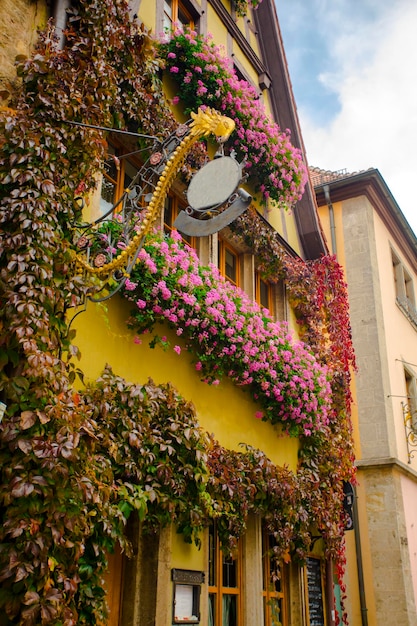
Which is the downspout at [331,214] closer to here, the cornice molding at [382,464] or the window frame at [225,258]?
the cornice molding at [382,464]

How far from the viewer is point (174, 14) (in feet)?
25.0

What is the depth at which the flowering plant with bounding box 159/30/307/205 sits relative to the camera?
707cm

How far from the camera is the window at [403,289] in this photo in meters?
13.8

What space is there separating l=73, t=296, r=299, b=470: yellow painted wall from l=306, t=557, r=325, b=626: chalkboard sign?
1246 mm

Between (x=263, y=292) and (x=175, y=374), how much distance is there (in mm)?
3102

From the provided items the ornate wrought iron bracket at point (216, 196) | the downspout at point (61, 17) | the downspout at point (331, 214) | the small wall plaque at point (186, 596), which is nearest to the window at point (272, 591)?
the small wall plaque at point (186, 596)

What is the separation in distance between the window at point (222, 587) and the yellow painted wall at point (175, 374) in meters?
1.01

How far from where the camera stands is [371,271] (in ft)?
40.1

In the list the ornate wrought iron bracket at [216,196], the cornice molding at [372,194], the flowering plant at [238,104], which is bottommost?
the ornate wrought iron bracket at [216,196]

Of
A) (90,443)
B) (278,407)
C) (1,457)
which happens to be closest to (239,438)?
(278,407)

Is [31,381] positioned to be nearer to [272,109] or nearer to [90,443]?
[90,443]

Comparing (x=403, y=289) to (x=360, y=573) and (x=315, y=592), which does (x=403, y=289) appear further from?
(x=315, y=592)

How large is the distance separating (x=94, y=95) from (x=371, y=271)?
8.11m

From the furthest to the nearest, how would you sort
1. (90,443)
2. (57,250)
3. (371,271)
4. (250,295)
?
1. (371,271)
2. (250,295)
3. (57,250)
4. (90,443)
